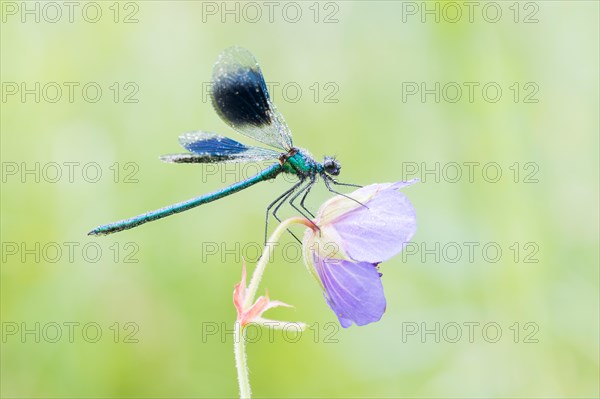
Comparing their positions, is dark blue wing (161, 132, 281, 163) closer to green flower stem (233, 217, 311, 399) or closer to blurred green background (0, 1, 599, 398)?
green flower stem (233, 217, 311, 399)

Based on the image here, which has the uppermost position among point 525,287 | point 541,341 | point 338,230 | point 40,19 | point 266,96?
point 40,19

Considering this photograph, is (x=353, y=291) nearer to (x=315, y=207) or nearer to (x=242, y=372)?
(x=242, y=372)

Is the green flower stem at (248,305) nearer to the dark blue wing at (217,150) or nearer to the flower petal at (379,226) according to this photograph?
the flower petal at (379,226)

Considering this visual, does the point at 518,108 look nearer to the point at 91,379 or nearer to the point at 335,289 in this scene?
the point at 335,289

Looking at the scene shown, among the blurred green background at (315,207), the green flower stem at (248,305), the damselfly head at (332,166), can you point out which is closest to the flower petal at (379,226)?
the green flower stem at (248,305)

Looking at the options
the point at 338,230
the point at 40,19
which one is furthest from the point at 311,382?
the point at 40,19

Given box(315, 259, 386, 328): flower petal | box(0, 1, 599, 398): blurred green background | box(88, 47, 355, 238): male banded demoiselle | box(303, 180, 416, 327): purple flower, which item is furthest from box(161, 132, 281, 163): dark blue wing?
box(0, 1, 599, 398): blurred green background
